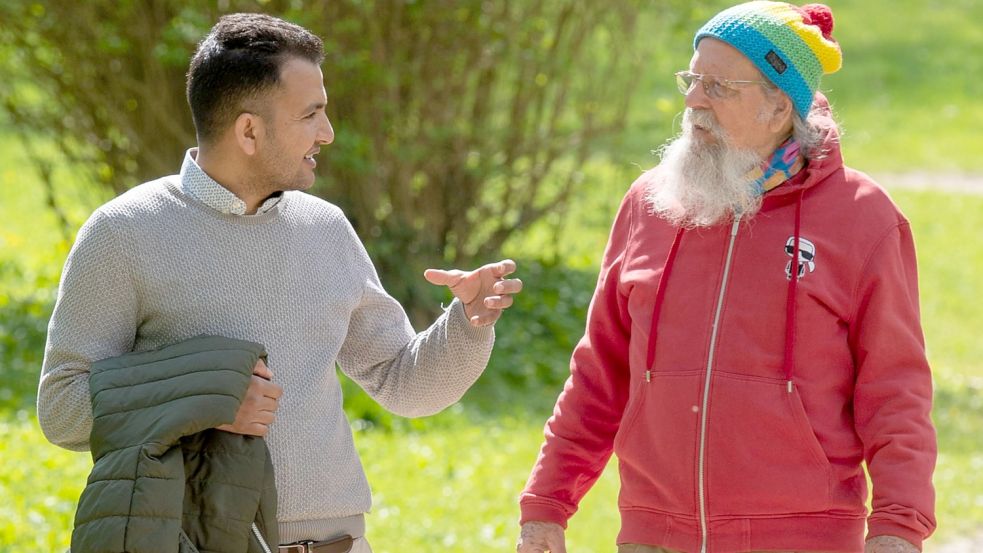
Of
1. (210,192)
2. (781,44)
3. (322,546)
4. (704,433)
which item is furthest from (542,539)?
(781,44)

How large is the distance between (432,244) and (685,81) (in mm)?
6443

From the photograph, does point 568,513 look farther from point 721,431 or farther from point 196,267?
point 196,267

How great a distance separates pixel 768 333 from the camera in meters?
3.04

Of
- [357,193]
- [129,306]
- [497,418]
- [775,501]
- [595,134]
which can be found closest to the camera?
[129,306]

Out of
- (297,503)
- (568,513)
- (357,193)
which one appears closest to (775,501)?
(568,513)

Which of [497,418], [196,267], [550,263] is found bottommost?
[497,418]

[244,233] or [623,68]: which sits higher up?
[623,68]

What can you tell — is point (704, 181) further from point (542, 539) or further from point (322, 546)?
point (322, 546)

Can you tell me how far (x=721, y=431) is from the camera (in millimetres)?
3055

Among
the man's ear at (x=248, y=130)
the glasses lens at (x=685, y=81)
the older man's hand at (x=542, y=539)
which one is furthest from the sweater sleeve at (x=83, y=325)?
the glasses lens at (x=685, y=81)

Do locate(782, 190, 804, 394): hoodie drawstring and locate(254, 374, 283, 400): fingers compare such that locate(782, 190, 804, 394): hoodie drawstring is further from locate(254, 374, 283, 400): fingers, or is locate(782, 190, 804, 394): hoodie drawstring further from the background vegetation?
the background vegetation

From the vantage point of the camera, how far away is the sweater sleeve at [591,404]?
3334 millimetres

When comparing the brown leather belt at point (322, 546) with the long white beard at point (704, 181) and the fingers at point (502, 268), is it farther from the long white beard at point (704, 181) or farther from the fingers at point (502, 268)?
the long white beard at point (704, 181)

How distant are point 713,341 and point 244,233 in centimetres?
105
